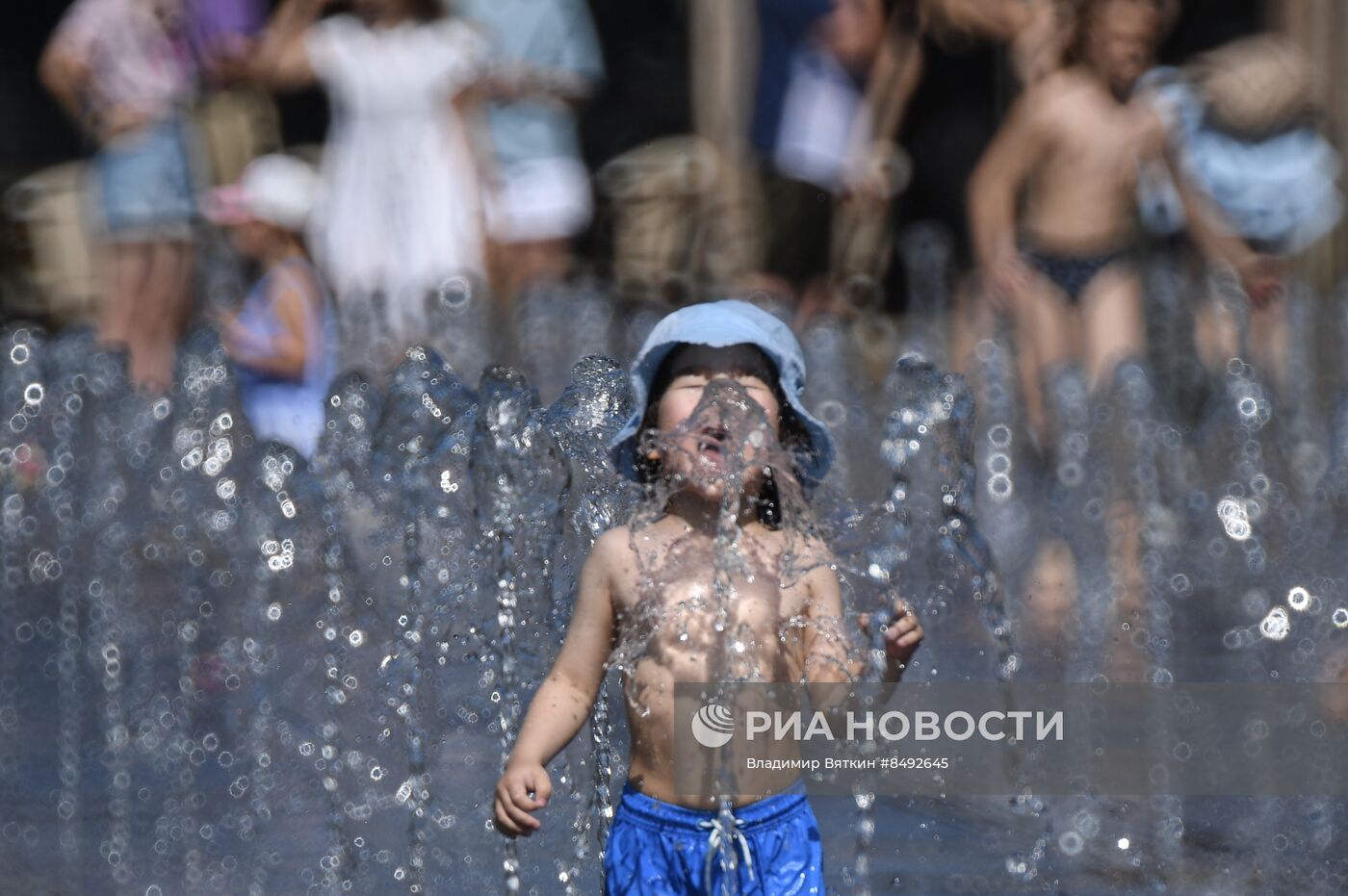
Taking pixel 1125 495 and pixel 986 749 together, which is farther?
pixel 1125 495

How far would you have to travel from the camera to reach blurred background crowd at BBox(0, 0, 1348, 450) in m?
6.54

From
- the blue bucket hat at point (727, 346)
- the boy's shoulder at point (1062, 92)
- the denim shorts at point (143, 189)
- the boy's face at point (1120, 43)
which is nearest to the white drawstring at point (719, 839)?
the blue bucket hat at point (727, 346)

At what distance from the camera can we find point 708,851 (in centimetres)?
230

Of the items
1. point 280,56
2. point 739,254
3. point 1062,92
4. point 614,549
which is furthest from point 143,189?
point 614,549

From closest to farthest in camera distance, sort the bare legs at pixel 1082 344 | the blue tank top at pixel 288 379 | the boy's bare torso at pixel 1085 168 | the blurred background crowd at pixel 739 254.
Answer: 1. the blurred background crowd at pixel 739 254
2. the blue tank top at pixel 288 379
3. the bare legs at pixel 1082 344
4. the boy's bare torso at pixel 1085 168

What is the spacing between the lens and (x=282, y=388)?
19.9 feet

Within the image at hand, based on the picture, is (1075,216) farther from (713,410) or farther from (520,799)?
(520,799)

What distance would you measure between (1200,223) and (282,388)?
292cm


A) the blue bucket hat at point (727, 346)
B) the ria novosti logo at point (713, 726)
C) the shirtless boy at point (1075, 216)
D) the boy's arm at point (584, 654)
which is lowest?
the ria novosti logo at point (713, 726)

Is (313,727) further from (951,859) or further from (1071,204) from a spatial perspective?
(1071,204)

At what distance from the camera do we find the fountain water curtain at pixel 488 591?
3.41 m

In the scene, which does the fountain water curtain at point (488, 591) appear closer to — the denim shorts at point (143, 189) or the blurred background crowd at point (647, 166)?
the blurred background crowd at point (647, 166)

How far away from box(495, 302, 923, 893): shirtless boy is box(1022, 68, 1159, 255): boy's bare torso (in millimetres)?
4189

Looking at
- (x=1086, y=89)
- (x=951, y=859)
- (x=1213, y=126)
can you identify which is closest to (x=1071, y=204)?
(x=1086, y=89)
